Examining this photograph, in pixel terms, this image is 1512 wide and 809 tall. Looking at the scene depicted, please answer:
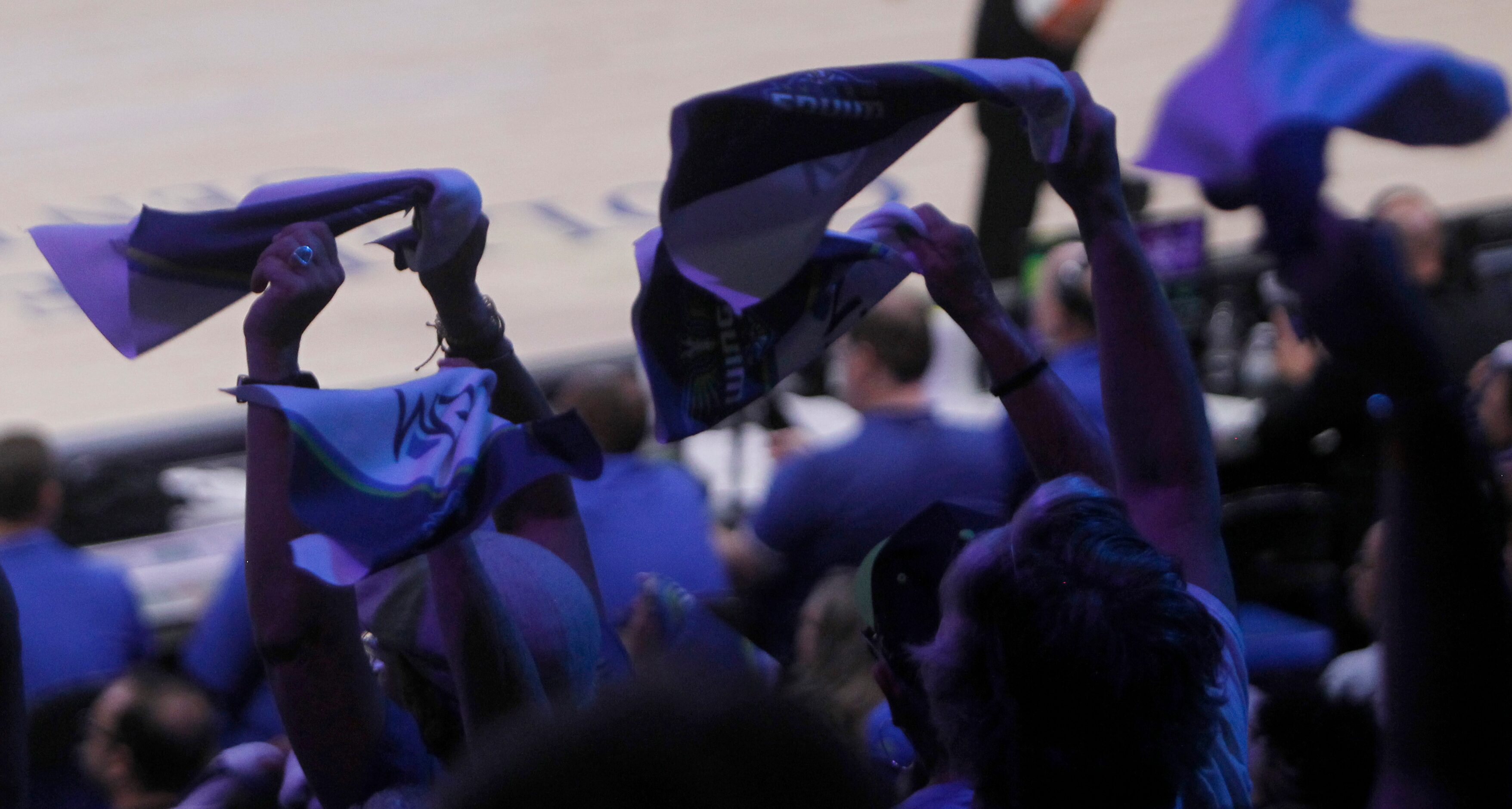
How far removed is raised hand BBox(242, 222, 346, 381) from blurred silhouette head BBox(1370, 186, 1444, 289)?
6.80ft

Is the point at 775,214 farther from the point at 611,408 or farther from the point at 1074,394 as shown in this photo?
the point at 611,408

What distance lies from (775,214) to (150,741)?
110 cm

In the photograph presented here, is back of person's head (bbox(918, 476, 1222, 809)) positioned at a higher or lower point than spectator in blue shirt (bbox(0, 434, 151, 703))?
higher

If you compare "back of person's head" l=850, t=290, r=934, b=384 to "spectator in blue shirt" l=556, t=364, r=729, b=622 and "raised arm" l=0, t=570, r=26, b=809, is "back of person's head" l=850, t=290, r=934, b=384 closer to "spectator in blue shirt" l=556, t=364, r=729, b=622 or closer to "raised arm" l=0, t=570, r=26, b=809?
"spectator in blue shirt" l=556, t=364, r=729, b=622

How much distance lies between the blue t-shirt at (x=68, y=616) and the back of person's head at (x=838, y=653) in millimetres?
1034

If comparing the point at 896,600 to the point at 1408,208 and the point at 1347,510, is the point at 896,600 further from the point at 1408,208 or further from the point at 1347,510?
the point at 1408,208

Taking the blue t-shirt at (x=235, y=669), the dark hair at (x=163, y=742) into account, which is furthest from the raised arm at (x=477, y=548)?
the blue t-shirt at (x=235, y=669)

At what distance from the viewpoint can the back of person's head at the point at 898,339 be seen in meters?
2.16

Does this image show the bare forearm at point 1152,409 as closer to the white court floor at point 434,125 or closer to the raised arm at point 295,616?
the raised arm at point 295,616

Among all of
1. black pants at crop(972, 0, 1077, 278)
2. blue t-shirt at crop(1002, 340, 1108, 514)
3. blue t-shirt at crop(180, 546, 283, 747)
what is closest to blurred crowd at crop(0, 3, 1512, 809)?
blue t-shirt at crop(180, 546, 283, 747)

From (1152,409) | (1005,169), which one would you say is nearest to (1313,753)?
(1152,409)

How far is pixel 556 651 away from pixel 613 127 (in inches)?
148

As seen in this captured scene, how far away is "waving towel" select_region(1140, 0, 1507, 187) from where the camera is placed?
995 mm

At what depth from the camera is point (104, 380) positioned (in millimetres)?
3779
